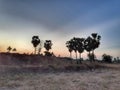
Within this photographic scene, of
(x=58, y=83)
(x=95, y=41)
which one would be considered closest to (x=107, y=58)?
(x=95, y=41)

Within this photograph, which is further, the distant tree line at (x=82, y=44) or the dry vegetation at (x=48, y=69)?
the distant tree line at (x=82, y=44)

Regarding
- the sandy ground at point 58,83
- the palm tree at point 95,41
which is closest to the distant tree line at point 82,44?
the palm tree at point 95,41

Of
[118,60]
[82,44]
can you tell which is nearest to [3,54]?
[82,44]

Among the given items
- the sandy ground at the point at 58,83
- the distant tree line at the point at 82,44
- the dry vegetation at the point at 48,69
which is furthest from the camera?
the distant tree line at the point at 82,44

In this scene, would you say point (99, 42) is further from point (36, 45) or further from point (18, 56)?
point (18, 56)

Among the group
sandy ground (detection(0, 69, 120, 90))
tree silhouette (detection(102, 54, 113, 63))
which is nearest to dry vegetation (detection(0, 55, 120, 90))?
sandy ground (detection(0, 69, 120, 90))

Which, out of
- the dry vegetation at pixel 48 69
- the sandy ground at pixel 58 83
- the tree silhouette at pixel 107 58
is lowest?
the sandy ground at pixel 58 83

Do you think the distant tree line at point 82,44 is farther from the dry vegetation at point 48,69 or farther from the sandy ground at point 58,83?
the sandy ground at point 58,83

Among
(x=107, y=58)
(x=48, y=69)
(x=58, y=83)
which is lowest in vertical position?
(x=58, y=83)

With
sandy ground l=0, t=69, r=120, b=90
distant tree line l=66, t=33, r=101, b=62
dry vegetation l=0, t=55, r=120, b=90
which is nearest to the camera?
sandy ground l=0, t=69, r=120, b=90

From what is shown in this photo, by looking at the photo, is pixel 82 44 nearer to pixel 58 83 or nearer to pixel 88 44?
pixel 88 44

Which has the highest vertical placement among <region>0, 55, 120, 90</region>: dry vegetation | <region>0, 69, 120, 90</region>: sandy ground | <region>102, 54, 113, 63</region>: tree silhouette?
<region>102, 54, 113, 63</region>: tree silhouette

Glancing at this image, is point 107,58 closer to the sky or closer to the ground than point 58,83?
closer to the sky

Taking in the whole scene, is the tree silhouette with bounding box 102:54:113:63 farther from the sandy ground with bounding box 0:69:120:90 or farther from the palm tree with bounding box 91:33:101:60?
the sandy ground with bounding box 0:69:120:90
